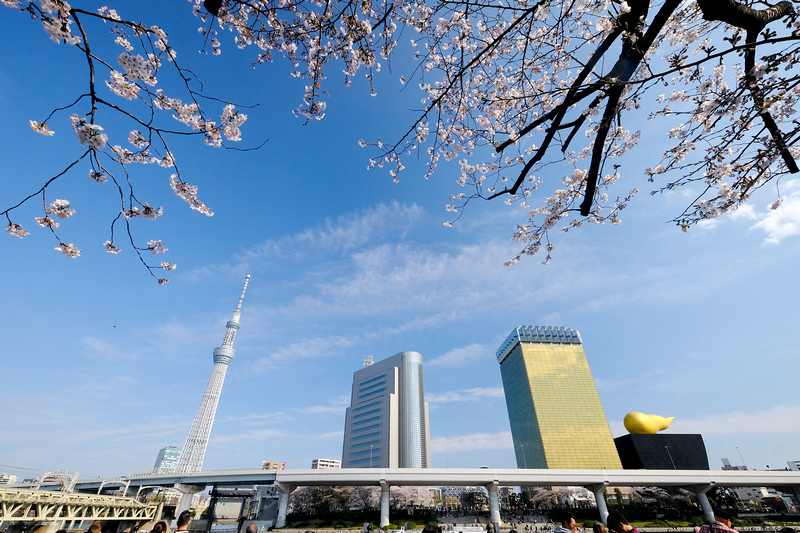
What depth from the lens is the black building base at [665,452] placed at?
118 ft

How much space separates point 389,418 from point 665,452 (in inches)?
2177

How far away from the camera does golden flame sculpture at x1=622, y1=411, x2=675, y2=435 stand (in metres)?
39.1

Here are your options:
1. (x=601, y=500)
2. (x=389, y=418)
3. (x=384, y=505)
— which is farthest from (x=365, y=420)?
(x=601, y=500)

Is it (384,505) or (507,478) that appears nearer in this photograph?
(507,478)

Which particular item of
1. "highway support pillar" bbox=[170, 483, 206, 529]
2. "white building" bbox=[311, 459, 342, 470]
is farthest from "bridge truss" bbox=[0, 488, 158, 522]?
"white building" bbox=[311, 459, 342, 470]

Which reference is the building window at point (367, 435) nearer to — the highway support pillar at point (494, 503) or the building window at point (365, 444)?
the building window at point (365, 444)

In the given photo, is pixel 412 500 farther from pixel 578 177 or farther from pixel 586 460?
pixel 578 177

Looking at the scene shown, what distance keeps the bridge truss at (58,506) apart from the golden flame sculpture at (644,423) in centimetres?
5252

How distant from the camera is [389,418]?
258ft

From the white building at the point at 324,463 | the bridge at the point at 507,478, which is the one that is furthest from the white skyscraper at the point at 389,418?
the bridge at the point at 507,478

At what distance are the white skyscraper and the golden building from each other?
24113 millimetres

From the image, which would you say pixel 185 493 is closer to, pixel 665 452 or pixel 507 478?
pixel 507 478

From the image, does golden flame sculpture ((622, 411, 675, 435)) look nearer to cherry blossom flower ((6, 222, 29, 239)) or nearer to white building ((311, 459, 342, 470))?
cherry blossom flower ((6, 222, 29, 239))

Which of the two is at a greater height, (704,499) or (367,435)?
(367,435)
